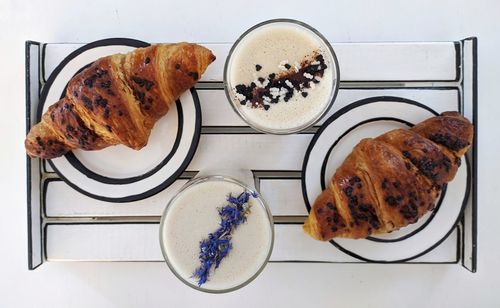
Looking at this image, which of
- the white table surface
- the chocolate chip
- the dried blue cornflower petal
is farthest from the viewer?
→ the white table surface

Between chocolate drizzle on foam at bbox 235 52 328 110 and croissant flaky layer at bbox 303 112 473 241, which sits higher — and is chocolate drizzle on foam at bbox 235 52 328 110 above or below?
above

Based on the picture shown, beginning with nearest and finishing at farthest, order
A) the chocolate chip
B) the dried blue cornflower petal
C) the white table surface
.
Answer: the dried blue cornflower petal
the chocolate chip
the white table surface

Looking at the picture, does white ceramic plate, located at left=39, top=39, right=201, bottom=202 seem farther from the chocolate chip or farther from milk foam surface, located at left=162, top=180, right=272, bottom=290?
milk foam surface, located at left=162, top=180, right=272, bottom=290

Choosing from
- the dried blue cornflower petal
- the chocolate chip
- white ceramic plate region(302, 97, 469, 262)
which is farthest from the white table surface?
the dried blue cornflower petal

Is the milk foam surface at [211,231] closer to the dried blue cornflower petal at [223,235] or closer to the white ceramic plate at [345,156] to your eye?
the dried blue cornflower petal at [223,235]

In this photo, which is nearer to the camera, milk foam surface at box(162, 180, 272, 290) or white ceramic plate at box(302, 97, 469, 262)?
milk foam surface at box(162, 180, 272, 290)

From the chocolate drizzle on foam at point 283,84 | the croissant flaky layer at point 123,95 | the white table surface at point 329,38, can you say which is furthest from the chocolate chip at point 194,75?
the white table surface at point 329,38
